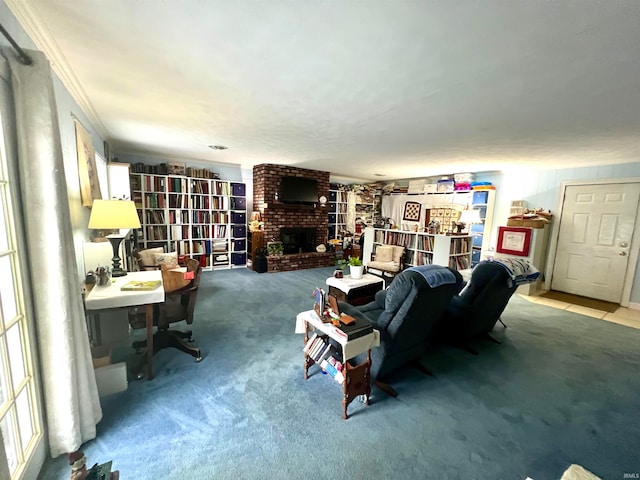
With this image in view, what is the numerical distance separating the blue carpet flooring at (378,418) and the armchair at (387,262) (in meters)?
1.98

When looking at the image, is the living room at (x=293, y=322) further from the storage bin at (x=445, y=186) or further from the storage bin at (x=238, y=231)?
the storage bin at (x=238, y=231)

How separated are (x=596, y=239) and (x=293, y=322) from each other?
5.02 m

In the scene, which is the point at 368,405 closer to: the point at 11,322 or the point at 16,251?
the point at 11,322

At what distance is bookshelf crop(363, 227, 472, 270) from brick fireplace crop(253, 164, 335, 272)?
49.1 inches

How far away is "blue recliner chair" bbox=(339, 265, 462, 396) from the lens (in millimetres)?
1768

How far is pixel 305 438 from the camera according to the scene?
155 cm

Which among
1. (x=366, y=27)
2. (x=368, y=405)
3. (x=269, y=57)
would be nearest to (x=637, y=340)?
(x=368, y=405)

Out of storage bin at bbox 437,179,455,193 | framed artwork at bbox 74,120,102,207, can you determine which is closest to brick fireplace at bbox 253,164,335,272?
storage bin at bbox 437,179,455,193

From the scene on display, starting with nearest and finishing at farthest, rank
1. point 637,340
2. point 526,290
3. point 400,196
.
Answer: point 637,340 → point 526,290 → point 400,196

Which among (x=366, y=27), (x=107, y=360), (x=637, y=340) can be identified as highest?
(x=366, y=27)

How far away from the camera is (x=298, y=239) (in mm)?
6000

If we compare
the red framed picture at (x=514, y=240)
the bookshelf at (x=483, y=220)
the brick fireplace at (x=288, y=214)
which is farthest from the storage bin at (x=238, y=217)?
the red framed picture at (x=514, y=240)

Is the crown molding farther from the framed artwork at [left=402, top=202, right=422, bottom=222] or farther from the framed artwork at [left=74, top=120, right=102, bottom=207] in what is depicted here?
the framed artwork at [left=402, top=202, right=422, bottom=222]

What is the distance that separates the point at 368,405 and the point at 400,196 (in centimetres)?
581
